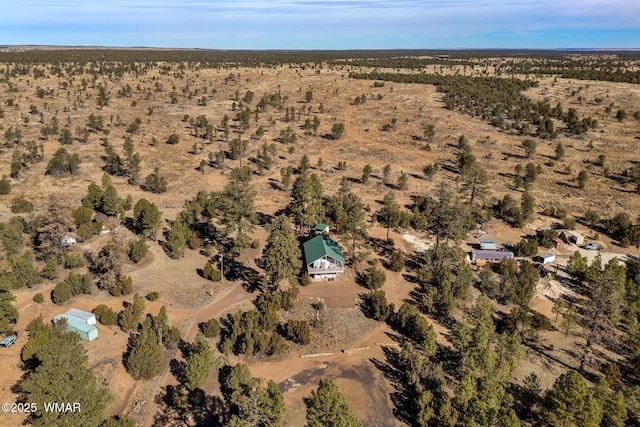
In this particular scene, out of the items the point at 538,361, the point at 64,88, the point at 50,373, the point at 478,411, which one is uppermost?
the point at 64,88

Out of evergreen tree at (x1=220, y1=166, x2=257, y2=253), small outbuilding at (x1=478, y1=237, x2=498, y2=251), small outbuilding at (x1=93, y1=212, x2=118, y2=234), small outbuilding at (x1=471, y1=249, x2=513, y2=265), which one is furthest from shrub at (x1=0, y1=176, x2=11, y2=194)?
small outbuilding at (x1=478, y1=237, x2=498, y2=251)

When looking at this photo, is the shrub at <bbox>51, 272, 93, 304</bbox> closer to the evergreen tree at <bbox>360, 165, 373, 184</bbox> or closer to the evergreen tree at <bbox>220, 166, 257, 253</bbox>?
the evergreen tree at <bbox>220, 166, 257, 253</bbox>

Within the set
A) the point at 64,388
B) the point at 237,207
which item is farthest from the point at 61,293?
the point at 64,388

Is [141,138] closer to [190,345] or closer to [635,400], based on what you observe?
[190,345]

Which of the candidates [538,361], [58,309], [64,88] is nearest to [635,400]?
[538,361]

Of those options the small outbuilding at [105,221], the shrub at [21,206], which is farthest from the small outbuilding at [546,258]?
the shrub at [21,206]

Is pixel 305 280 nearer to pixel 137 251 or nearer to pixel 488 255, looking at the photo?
pixel 137 251
